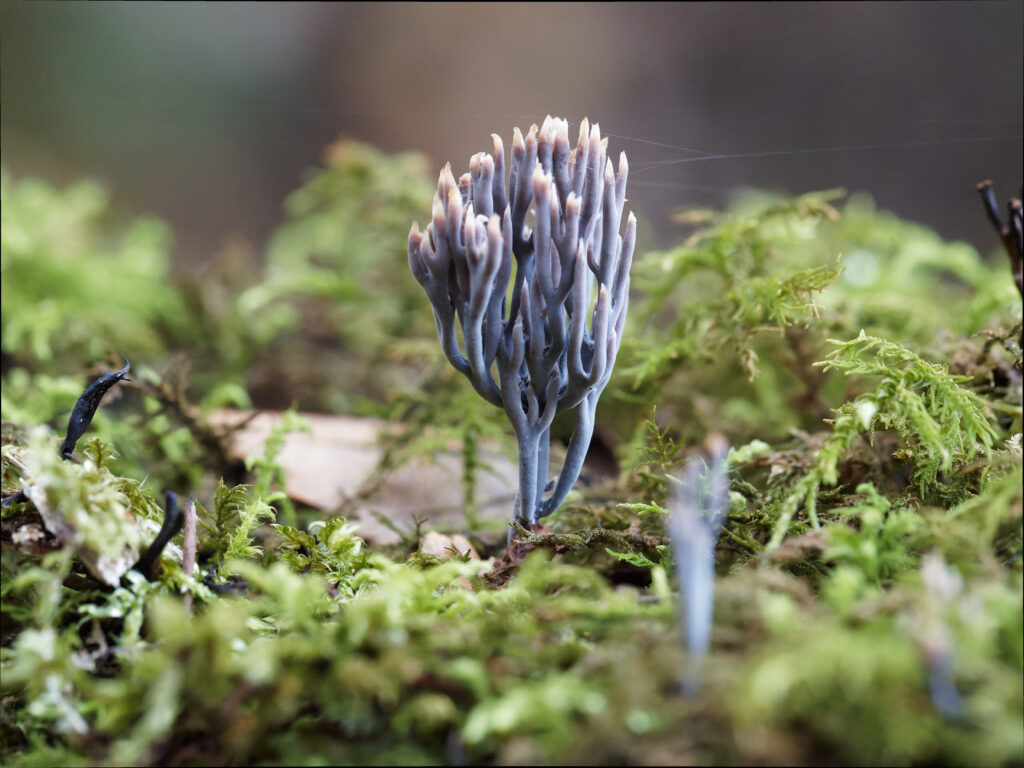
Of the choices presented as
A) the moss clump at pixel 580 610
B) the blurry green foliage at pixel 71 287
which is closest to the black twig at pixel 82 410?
the moss clump at pixel 580 610

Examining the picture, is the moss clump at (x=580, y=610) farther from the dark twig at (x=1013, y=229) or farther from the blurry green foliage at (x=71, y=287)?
the blurry green foliage at (x=71, y=287)

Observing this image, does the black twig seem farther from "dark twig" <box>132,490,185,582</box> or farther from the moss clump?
"dark twig" <box>132,490,185,582</box>

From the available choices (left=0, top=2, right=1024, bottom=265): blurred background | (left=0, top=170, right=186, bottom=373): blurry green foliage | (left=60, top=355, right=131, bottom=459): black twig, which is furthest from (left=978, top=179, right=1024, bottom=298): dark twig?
(left=0, top=170, right=186, bottom=373): blurry green foliage

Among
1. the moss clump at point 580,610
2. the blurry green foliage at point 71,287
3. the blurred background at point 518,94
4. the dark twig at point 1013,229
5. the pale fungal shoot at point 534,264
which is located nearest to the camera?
the moss clump at point 580,610

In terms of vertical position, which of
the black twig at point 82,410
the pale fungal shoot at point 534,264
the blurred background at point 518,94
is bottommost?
the black twig at point 82,410

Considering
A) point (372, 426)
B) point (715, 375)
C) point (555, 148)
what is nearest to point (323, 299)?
point (372, 426)

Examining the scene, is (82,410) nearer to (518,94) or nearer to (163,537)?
(163,537)

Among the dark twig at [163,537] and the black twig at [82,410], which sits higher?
the black twig at [82,410]
